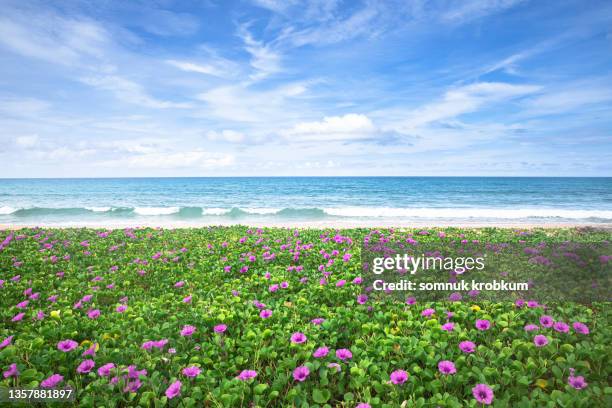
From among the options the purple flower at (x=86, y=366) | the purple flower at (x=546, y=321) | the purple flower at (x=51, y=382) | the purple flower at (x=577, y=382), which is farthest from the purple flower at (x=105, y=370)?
the purple flower at (x=546, y=321)

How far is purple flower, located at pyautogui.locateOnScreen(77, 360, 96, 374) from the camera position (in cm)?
259

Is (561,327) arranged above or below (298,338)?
above

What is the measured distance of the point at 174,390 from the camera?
7.62 ft

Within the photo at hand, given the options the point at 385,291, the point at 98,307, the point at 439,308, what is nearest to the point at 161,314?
the point at 98,307

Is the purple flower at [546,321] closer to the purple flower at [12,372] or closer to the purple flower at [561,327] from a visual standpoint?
the purple flower at [561,327]

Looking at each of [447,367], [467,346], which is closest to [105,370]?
[447,367]

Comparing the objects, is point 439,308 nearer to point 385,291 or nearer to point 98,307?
point 385,291

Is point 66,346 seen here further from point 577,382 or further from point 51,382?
point 577,382

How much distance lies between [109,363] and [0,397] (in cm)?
66

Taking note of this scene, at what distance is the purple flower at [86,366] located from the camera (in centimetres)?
259

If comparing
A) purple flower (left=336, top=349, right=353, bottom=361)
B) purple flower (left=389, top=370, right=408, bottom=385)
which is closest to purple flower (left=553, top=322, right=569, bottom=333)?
purple flower (left=389, top=370, right=408, bottom=385)

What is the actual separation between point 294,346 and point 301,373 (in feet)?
1.30

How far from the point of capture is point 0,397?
2277mm

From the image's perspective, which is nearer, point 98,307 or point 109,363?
point 109,363
